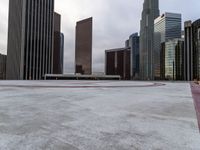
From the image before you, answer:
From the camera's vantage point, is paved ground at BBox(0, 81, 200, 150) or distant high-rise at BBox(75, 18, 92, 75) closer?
paved ground at BBox(0, 81, 200, 150)

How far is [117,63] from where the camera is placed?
127688 millimetres

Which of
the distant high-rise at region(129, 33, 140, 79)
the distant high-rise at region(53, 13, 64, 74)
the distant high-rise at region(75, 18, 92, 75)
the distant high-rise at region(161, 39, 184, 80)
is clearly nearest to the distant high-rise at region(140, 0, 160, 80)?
the distant high-rise at region(129, 33, 140, 79)

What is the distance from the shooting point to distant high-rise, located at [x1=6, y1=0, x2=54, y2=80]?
277ft

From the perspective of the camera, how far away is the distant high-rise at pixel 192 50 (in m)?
70.1

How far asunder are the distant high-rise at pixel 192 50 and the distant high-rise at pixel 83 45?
59.8 meters

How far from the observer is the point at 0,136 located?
9.27 ft

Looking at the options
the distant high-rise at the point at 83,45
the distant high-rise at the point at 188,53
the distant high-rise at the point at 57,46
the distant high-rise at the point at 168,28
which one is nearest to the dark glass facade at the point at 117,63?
the distant high-rise at the point at 83,45

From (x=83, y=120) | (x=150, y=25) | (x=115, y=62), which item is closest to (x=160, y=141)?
(x=83, y=120)

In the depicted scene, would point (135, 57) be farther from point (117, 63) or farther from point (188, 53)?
point (188, 53)

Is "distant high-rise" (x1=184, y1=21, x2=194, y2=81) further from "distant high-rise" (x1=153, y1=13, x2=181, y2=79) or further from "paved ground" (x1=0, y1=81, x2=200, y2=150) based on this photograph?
"paved ground" (x1=0, y1=81, x2=200, y2=150)

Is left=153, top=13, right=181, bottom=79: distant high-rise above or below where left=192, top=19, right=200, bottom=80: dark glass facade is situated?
above

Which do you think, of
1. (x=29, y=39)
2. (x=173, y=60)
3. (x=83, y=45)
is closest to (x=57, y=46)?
(x=83, y=45)

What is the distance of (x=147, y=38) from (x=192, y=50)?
7998 cm

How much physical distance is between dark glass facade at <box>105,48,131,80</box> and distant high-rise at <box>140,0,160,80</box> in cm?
1108
